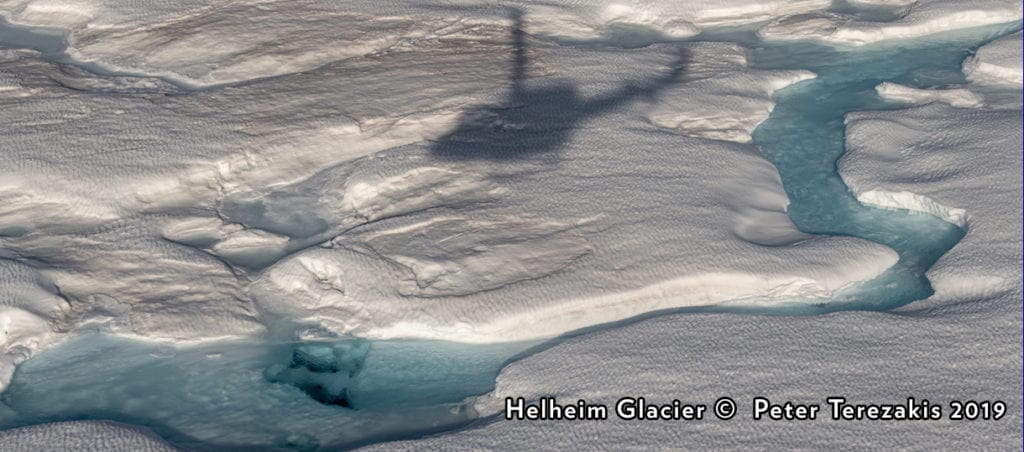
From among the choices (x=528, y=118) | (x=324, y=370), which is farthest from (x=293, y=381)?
(x=528, y=118)

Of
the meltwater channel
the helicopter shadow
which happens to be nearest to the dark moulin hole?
the meltwater channel

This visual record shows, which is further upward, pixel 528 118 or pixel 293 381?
pixel 528 118

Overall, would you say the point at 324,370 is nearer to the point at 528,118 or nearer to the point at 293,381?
the point at 293,381

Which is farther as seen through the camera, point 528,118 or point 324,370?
point 528,118

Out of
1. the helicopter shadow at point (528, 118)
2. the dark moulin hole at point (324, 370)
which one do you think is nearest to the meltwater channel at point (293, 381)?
the dark moulin hole at point (324, 370)

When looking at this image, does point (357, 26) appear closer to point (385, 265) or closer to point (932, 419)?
point (385, 265)

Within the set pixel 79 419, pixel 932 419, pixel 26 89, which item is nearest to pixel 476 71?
pixel 26 89
